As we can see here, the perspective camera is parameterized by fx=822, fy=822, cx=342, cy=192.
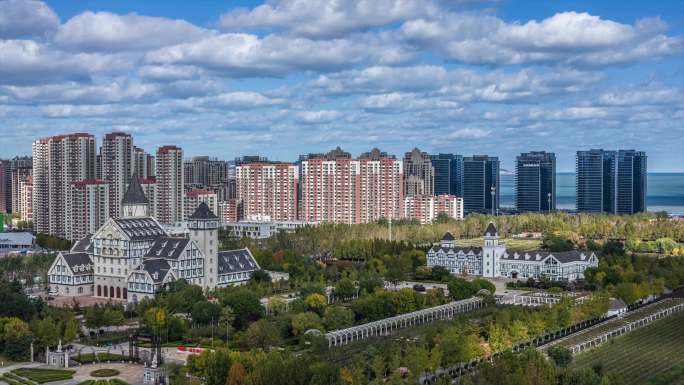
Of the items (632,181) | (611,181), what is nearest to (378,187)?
(611,181)

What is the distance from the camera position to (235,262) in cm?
3522

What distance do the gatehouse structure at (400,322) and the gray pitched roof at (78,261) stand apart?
1427 cm

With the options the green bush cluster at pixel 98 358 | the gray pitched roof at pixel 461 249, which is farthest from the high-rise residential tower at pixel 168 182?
the green bush cluster at pixel 98 358

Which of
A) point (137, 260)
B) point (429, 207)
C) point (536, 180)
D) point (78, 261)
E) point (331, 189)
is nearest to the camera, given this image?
point (137, 260)

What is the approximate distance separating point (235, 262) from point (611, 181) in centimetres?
4998

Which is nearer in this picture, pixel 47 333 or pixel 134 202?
pixel 47 333

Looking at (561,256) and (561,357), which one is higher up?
(561,256)

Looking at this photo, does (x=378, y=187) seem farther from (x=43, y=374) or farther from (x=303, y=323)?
(x=43, y=374)

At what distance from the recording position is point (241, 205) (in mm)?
65250

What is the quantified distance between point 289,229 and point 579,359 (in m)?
38.3

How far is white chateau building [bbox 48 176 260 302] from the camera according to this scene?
1284 inches

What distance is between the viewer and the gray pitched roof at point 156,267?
102ft

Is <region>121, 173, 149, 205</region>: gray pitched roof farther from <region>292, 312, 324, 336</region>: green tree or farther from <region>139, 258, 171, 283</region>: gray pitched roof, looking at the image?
<region>292, 312, 324, 336</region>: green tree

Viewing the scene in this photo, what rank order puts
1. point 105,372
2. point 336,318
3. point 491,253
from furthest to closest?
1. point 491,253
2. point 336,318
3. point 105,372
